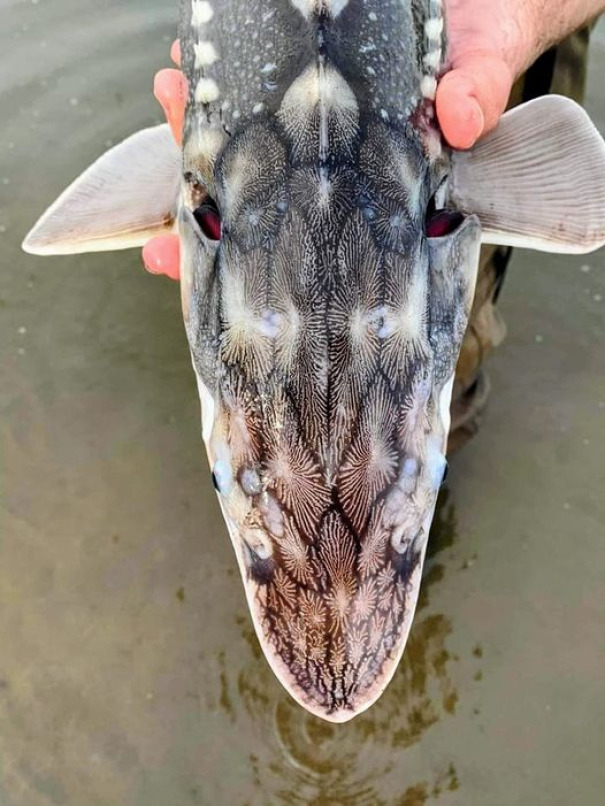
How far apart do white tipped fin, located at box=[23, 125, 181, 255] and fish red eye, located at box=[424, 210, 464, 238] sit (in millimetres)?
629

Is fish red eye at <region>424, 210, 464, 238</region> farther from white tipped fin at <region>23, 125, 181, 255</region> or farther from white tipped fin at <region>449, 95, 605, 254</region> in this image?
white tipped fin at <region>23, 125, 181, 255</region>

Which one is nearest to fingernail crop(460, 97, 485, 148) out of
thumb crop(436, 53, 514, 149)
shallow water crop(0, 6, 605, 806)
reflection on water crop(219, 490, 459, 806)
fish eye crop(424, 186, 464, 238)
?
thumb crop(436, 53, 514, 149)

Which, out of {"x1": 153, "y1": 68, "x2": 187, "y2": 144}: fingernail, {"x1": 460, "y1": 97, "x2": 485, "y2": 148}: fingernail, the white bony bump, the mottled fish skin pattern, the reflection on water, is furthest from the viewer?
the reflection on water

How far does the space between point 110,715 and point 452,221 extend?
1689mm

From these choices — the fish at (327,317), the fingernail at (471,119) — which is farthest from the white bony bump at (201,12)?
the fingernail at (471,119)

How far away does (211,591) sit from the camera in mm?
2609

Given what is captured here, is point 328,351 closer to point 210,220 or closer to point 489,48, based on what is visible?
point 210,220

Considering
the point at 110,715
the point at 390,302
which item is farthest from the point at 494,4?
the point at 110,715

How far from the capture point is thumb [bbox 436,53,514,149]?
5.39 ft

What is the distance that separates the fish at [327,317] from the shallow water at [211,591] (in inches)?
40.1

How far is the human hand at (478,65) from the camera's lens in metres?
1.66

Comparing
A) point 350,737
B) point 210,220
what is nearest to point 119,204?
point 210,220

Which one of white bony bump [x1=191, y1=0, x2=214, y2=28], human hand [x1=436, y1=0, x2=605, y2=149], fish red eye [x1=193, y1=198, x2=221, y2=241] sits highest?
white bony bump [x1=191, y1=0, x2=214, y2=28]

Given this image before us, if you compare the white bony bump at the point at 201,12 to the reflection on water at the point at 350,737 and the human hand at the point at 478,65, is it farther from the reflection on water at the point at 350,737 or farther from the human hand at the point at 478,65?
the reflection on water at the point at 350,737
